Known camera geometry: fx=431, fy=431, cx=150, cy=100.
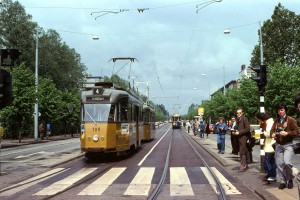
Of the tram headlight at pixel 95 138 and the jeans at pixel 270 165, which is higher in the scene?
the tram headlight at pixel 95 138

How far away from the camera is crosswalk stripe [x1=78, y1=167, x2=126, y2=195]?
931 centimetres

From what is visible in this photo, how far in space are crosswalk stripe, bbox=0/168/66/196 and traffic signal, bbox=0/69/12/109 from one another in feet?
6.70

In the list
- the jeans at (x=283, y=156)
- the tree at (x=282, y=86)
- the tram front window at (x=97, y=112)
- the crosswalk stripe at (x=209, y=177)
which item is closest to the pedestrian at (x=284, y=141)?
the jeans at (x=283, y=156)

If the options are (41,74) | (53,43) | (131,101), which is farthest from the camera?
(53,43)

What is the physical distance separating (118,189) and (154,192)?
972 mm

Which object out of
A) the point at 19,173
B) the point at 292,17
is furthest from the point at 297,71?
the point at 19,173

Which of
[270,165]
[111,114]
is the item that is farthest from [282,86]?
[270,165]

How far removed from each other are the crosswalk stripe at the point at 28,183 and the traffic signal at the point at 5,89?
6.70 feet

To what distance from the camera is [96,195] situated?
28.8 feet

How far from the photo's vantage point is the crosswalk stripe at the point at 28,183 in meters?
9.58

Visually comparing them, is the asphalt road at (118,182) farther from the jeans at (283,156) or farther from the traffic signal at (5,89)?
the traffic signal at (5,89)

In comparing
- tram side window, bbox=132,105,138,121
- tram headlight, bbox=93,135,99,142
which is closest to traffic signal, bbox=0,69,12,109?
tram headlight, bbox=93,135,99,142

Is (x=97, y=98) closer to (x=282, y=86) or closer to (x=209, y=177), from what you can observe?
(x=209, y=177)

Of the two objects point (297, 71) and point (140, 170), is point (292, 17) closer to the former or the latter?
point (297, 71)
